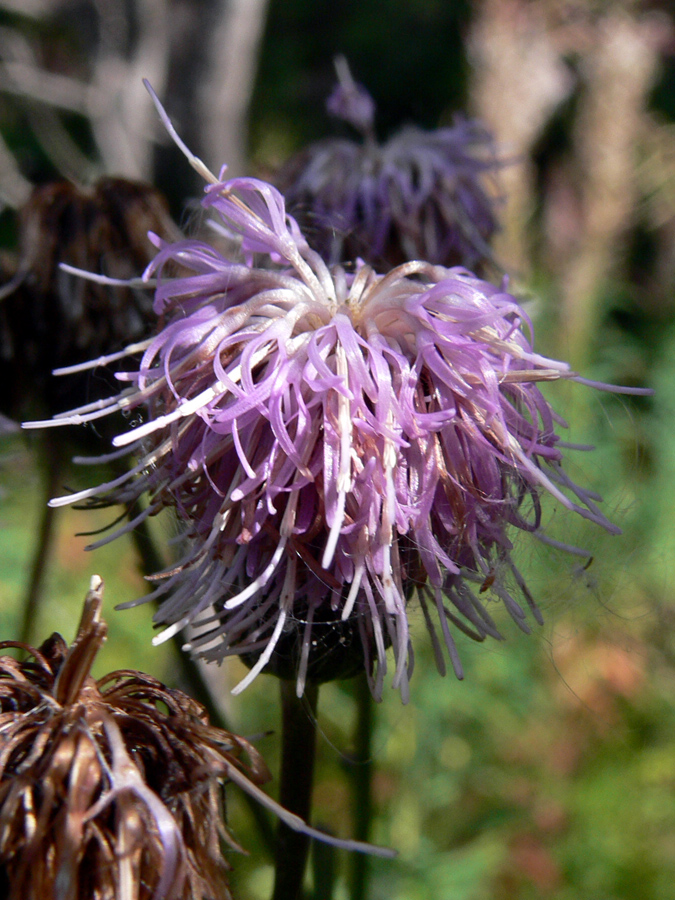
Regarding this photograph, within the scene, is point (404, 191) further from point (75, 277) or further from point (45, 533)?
point (45, 533)

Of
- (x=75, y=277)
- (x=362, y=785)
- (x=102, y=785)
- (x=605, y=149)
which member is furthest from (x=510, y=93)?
(x=102, y=785)

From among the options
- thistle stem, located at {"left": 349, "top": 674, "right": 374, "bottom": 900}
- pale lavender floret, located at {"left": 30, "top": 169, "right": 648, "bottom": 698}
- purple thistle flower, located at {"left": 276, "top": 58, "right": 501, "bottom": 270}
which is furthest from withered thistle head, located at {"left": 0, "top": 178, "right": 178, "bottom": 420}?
thistle stem, located at {"left": 349, "top": 674, "right": 374, "bottom": 900}

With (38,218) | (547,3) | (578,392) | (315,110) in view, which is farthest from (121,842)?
(315,110)

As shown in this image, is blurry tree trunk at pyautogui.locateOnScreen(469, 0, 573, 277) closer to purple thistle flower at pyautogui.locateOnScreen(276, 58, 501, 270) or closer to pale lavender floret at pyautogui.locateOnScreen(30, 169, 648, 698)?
purple thistle flower at pyautogui.locateOnScreen(276, 58, 501, 270)

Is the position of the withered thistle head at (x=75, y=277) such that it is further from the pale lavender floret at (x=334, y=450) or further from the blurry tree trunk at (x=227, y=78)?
the blurry tree trunk at (x=227, y=78)

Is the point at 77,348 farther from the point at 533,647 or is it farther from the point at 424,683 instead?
the point at 533,647

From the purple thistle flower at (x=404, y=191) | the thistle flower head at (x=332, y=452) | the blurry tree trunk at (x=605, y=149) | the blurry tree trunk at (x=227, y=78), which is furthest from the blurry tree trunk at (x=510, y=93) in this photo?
the thistle flower head at (x=332, y=452)
